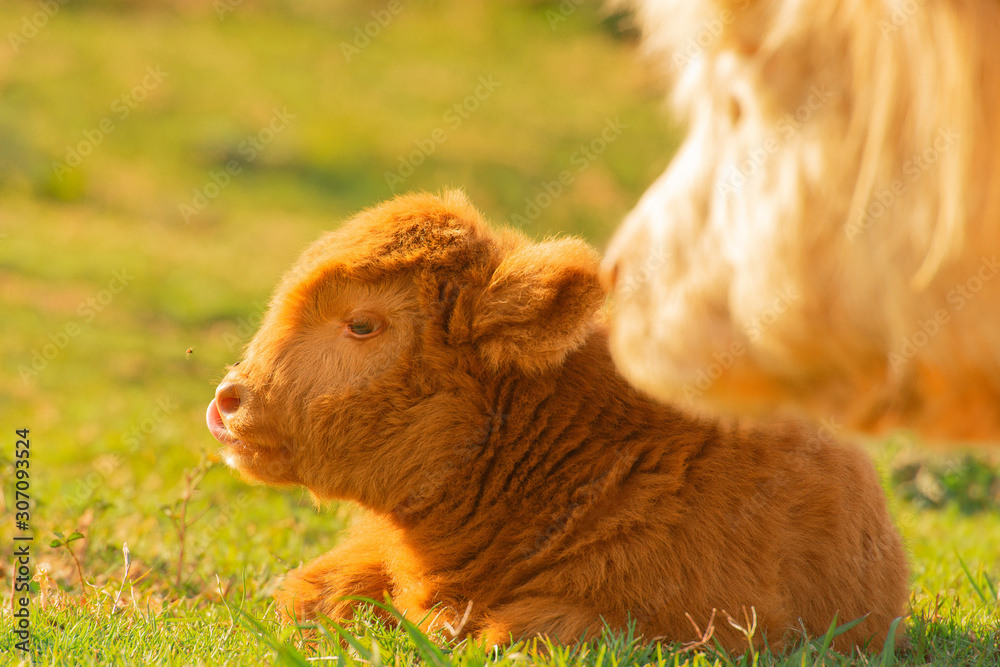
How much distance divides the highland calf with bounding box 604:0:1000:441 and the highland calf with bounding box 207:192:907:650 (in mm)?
642

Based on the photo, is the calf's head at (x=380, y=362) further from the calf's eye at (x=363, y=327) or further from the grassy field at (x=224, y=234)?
the grassy field at (x=224, y=234)

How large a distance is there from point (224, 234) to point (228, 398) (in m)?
12.2

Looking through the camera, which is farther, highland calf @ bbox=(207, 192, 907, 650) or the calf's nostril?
the calf's nostril

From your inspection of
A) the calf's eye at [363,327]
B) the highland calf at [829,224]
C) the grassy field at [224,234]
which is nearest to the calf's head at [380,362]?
the calf's eye at [363,327]

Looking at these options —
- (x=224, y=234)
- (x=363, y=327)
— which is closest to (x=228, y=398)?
(x=363, y=327)

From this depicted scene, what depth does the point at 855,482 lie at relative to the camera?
3113mm

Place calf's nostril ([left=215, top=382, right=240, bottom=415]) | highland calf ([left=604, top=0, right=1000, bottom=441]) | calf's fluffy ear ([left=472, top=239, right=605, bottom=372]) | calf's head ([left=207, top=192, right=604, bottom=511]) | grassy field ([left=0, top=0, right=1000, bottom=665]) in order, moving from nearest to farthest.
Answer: highland calf ([left=604, top=0, right=1000, bottom=441]), calf's fluffy ear ([left=472, top=239, right=605, bottom=372]), calf's head ([left=207, top=192, right=604, bottom=511]), calf's nostril ([left=215, top=382, right=240, bottom=415]), grassy field ([left=0, top=0, right=1000, bottom=665])

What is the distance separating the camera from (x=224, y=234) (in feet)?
48.6

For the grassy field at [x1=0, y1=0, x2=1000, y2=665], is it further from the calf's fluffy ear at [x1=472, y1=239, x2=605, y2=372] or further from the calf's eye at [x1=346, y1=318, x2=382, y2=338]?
the calf's eye at [x1=346, y1=318, x2=382, y2=338]

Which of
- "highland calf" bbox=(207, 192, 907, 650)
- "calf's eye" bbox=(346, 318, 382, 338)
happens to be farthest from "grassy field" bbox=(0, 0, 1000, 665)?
"calf's eye" bbox=(346, 318, 382, 338)

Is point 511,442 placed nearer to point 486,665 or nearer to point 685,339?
point 486,665

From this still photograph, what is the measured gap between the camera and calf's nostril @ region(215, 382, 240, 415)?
3.14m

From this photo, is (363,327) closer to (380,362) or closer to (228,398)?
(380,362)

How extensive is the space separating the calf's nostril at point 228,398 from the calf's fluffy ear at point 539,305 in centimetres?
79
